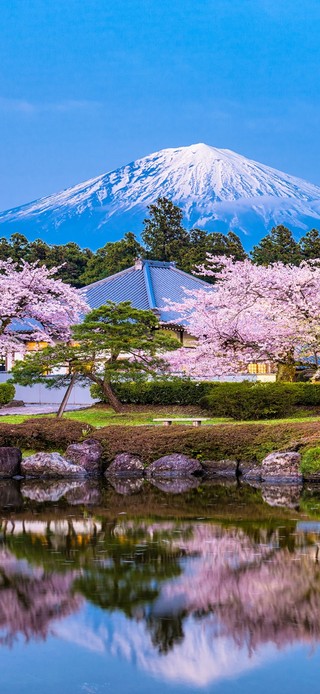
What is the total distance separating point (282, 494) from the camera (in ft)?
49.4

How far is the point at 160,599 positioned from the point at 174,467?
32.3 ft

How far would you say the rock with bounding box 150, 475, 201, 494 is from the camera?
1596 centimetres

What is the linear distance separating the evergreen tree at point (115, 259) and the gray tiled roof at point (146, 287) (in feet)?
25.7

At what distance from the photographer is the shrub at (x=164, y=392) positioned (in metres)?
29.3

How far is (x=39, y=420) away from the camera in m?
20.0

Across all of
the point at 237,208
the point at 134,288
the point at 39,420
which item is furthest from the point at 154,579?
the point at 237,208

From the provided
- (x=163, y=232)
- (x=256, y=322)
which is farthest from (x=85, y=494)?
(x=163, y=232)

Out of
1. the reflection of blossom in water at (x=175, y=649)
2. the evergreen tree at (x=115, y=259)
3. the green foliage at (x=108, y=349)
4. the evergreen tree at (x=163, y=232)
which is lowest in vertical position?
the reflection of blossom in water at (x=175, y=649)

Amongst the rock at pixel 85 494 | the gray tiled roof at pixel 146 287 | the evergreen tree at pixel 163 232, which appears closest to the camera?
the rock at pixel 85 494

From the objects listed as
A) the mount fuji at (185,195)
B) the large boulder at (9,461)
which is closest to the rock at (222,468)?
the large boulder at (9,461)

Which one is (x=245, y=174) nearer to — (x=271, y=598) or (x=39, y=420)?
(x=39, y=420)

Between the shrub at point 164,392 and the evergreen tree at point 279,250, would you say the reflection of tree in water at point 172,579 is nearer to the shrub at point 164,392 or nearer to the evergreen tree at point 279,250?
the shrub at point 164,392

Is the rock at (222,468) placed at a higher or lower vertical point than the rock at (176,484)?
higher

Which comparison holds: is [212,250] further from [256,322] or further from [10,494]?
[10,494]
